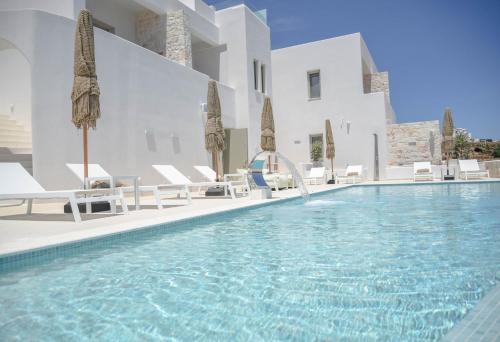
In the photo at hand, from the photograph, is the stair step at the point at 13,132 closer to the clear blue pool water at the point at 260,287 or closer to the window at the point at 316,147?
the clear blue pool water at the point at 260,287

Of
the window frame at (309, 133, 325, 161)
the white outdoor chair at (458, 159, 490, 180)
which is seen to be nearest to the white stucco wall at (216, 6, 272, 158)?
A: the window frame at (309, 133, 325, 161)

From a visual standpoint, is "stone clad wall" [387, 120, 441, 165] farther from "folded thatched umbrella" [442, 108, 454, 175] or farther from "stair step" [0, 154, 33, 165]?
"stair step" [0, 154, 33, 165]

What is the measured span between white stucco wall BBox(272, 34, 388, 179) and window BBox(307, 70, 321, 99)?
30 cm

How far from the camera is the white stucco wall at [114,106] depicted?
7.83m

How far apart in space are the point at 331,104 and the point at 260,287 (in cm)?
1768

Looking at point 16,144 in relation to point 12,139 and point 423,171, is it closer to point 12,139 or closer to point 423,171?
point 12,139

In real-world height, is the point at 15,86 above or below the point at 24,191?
above

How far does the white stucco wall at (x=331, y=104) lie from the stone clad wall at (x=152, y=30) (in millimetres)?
8620

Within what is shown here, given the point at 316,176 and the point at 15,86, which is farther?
the point at 316,176

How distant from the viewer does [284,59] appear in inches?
797

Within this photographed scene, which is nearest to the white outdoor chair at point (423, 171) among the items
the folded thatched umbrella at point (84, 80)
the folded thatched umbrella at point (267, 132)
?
the folded thatched umbrella at point (267, 132)

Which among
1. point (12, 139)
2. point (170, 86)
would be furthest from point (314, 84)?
point (12, 139)

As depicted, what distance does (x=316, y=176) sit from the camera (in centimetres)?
1510

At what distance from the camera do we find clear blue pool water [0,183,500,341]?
71.8 inches
